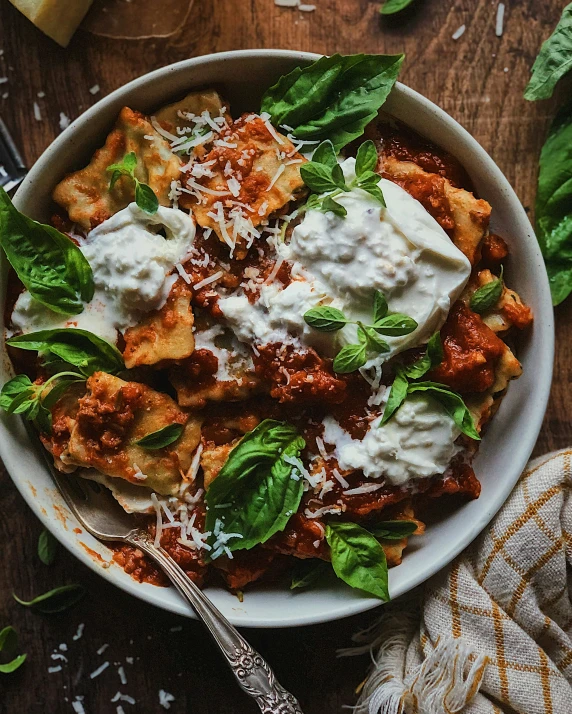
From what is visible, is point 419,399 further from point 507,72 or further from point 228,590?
point 507,72

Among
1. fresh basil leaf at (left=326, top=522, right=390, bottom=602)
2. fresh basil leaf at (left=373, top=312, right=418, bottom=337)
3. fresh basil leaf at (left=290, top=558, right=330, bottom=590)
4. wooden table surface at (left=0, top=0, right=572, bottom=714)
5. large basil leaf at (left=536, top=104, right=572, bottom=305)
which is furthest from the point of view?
wooden table surface at (left=0, top=0, right=572, bottom=714)

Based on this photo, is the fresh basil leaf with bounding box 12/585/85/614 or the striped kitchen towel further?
the fresh basil leaf with bounding box 12/585/85/614

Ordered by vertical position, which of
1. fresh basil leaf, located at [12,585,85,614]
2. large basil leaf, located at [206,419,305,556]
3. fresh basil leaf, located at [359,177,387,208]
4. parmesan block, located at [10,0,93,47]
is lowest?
fresh basil leaf, located at [12,585,85,614]

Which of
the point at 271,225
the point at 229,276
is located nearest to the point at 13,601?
the point at 229,276

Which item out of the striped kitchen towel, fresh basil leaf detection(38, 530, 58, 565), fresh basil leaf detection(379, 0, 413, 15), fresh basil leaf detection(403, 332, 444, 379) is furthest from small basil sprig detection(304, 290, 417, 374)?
fresh basil leaf detection(38, 530, 58, 565)

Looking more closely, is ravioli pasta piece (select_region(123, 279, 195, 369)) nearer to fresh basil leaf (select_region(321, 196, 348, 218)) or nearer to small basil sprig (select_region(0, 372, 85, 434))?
small basil sprig (select_region(0, 372, 85, 434))

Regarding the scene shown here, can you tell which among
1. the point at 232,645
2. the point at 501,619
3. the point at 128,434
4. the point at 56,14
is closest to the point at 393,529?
the point at 501,619

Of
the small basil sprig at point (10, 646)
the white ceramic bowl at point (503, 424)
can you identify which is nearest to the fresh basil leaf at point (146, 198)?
the white ceramic bowl at point (503, 424)

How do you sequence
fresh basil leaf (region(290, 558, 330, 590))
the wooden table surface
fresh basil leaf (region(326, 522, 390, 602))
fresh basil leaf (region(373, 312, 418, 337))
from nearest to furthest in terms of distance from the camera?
fresh basil leaf (region(373, 312, 418, 337)) < fresh basil leaf (region(326, 522, 390, 602)) < fresh basil leaf (region(290, 558, 330, 590)) < the wooden table surface
